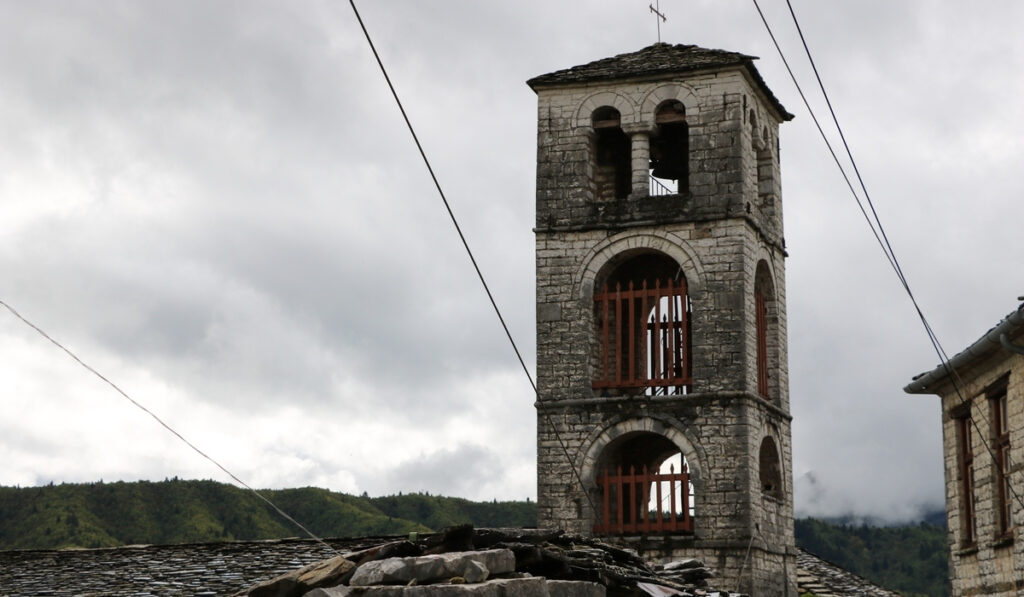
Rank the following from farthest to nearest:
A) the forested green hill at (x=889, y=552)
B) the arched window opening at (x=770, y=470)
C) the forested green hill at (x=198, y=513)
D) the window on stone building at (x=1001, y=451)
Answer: the forested green hill at (x=889, y=552) < the forested green hill at (x=198, y=513) < the arched window opening at (x=770, y=470) < the window on stone building at (x=1001, y=451)

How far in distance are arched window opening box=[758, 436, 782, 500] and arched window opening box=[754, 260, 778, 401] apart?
906 mm

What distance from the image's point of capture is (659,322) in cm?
2903

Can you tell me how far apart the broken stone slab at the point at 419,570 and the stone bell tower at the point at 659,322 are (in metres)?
14.8

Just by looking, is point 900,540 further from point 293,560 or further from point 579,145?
point 293,560

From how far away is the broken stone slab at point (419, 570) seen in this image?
1258cm

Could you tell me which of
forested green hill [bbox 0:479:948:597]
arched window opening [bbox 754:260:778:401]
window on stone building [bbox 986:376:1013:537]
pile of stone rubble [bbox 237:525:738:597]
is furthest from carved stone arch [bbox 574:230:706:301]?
forested green hill [bbox 0:479:948:597]

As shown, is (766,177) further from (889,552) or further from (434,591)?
(889,552)

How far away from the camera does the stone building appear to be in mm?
20656

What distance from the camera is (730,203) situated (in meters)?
28.4

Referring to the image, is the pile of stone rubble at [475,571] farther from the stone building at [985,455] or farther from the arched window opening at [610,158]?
the arched window opening at [610,158]

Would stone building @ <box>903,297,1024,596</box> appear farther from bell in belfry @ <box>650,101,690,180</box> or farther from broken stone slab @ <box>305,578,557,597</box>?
broken stone slab @ <box>305,578,557,597</box>

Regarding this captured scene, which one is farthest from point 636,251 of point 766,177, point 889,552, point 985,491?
point 889,552

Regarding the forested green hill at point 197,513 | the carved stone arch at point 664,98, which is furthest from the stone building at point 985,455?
the forested green hill at point 197,513

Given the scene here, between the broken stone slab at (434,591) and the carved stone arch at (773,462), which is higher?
the carved stone arch at (773,462)
